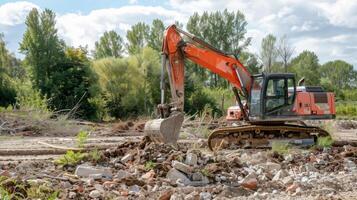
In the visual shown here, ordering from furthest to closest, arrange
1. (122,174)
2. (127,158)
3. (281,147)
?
(281,147)
(127,158)
(122,174)

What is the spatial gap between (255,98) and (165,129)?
351 centimetres

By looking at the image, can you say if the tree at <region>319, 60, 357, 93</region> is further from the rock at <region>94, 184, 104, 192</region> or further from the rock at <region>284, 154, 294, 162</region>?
the rock at <region>94, 184, 104, 192</region>

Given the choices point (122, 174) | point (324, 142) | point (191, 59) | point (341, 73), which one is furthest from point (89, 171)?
point (341, 73)

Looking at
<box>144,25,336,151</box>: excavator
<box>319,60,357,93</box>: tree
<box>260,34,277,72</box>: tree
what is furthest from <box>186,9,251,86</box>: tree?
<box>144,25,336,151</box>: excavator

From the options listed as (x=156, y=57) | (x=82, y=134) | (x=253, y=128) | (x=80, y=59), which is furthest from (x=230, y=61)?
(x=156, y=57)

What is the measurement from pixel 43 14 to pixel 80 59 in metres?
4.31

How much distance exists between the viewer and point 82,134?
9922 mm

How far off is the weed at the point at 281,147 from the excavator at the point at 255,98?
1.01 feet

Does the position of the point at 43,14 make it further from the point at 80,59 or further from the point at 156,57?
the point at 156,57

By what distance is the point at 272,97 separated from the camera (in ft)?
46.0

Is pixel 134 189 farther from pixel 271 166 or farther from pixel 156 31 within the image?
pixel 156 31

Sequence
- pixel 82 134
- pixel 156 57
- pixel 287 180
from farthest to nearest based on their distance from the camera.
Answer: pixel 156 57, pixel 82 134, pixel 287 180

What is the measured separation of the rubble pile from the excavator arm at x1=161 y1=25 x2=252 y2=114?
300 centimetres

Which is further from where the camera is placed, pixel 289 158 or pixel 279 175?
pixel 289 158
